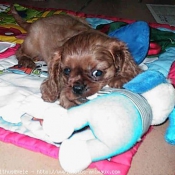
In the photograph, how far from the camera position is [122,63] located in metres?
1.93

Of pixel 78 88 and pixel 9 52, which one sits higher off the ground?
pixel 78 88

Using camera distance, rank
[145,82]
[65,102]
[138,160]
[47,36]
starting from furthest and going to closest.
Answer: [47,36] → [65,102] → [138,160] → [145,82]

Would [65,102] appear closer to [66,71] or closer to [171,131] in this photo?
[66,71]

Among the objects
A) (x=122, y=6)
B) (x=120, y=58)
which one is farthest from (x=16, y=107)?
(x=122, y=6)

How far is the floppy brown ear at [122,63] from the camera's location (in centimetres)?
189

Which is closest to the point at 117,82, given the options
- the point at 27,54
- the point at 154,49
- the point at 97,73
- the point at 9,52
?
the point at 97,73

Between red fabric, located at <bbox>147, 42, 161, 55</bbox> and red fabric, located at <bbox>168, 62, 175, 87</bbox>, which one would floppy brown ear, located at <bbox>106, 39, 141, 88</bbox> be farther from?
red fabric, located at <bbox>147, 42, 161, 55</bbox>

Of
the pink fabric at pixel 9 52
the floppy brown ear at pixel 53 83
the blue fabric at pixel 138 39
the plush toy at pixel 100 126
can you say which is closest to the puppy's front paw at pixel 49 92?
the floppy brown ear at pixel 53 83

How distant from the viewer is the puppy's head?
69.2 inches

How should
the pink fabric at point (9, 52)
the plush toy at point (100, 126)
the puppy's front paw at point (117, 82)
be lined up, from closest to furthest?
1. the plush toy at point (100, 126)
2. the puppy's front paw at point (117, 82)
3. the pink fabric at point (9, 52)

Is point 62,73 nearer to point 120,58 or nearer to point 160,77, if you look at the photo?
point 120,58

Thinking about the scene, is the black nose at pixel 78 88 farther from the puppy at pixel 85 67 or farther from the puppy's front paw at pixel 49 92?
the puppy's front paw at pixel 49 92

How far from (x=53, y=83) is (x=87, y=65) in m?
0.32

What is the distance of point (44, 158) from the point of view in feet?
5.43
